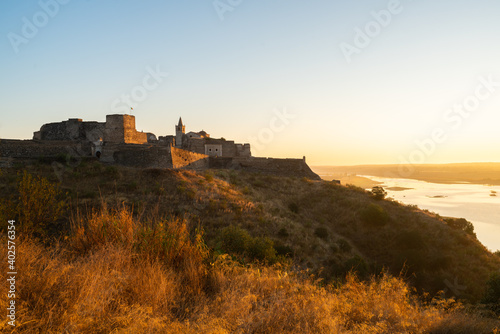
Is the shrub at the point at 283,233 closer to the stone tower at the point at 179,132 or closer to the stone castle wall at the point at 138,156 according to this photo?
the stone castle wall at the point at 138,156

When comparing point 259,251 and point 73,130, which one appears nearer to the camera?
point 259,251

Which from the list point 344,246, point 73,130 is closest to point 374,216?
point 344,246

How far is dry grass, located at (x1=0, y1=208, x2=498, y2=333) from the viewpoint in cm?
257

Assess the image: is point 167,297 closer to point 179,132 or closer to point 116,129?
point 116,129

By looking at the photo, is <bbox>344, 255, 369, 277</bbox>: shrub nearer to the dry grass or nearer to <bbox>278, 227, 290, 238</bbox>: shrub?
<bbox>278, 227, 290, 238</bbox>: shrub

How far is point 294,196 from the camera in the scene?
2820 centimetres

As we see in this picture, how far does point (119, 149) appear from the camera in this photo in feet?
78.4

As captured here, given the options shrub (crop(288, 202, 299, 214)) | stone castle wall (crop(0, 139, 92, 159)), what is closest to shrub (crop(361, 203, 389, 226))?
shrub (crop(288, 202, 299, 214))

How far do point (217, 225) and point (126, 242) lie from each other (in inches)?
465

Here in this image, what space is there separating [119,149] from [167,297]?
23820 millimetres

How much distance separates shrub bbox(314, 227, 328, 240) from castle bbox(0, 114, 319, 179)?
14597mm

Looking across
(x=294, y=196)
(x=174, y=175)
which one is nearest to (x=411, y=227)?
(x=294, y=196)

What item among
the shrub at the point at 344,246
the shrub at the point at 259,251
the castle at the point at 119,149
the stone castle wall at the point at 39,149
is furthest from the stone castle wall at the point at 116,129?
the shrub at the point at 344,246

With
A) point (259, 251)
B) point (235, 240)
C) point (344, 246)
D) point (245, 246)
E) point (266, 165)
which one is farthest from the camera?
point (266, 165)
